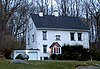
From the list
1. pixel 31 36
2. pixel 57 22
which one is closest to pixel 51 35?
pixel 57 22

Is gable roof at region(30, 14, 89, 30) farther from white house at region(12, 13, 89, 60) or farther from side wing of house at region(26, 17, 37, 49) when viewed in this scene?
side wing of house at region(26, 17, 37, 49)

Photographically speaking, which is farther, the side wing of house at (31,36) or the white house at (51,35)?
the side wing of house at (31,36)

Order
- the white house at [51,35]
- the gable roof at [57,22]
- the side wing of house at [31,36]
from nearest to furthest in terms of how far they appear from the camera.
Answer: the white house at [51,35] → the gable roof at [57,22] → the side wing of house at [31,36]

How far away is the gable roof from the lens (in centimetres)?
5419

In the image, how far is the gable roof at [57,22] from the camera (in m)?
54.2

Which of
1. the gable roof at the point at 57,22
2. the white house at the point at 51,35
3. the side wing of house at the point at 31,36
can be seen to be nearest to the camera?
the white house at the point at 51,35

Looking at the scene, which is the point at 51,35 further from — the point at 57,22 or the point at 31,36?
the point at 31,36

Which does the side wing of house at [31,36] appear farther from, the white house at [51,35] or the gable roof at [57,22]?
the gable roof at [57,22]

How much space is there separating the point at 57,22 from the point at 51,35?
420 centimetres

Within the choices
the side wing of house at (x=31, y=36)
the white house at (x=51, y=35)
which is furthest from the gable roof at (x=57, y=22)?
the side wing of house at (x=31, y=36)

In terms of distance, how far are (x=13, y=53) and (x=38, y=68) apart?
3455cm

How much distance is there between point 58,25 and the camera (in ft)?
181

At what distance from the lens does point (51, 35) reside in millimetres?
53500

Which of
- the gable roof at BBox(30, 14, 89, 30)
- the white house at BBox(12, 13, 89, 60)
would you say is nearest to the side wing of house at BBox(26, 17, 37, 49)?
the white house at BBox(12, 13, 89, 60)
